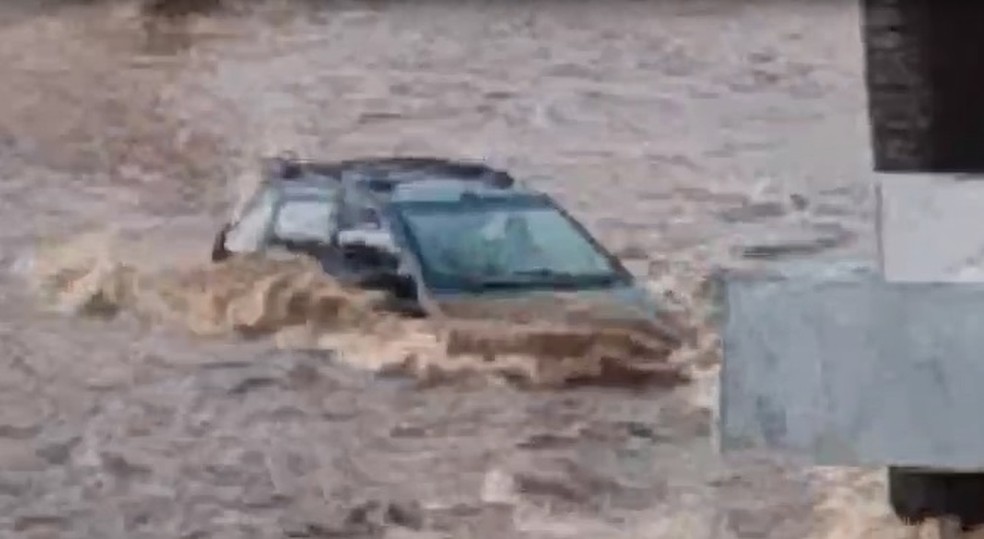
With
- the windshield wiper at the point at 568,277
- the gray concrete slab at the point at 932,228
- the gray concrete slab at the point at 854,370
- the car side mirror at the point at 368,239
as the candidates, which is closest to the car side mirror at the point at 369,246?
the car side mirror at the point at 368,239

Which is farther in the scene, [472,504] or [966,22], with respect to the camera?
[966,22]

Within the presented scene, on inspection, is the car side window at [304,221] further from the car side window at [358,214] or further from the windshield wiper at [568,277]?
the windshield wiper at [568,277]

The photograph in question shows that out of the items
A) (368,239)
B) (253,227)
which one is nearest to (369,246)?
(368,239)

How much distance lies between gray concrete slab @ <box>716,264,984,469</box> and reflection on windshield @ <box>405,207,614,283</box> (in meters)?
0.15

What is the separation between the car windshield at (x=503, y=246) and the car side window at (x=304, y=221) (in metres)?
0.08

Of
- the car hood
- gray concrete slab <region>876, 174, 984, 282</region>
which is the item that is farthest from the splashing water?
gray concrete slab <region>876, 174, 984, 282</region>

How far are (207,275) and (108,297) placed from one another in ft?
0.31

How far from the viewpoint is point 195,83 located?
1.52m

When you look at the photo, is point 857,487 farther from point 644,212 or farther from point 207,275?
point 207,275

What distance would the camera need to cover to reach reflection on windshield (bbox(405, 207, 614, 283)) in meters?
1.44

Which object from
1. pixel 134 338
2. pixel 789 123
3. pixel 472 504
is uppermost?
pixel 789 123

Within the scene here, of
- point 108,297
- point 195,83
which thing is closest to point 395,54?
point 195,83

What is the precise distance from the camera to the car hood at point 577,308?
1.41 m

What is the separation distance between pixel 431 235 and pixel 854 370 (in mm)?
412
